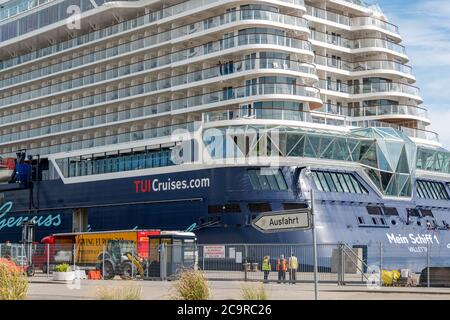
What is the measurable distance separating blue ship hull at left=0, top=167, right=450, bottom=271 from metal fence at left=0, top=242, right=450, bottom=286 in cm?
171

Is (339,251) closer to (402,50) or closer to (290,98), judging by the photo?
(290,98)

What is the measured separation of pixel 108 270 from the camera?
35562 millimetres

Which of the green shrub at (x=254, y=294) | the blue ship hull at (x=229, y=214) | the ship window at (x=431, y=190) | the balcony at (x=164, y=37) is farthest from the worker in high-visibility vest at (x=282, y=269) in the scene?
the ship window at (x=431, y=190)

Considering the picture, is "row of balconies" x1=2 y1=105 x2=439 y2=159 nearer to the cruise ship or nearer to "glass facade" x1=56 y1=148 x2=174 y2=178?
the cruise ship

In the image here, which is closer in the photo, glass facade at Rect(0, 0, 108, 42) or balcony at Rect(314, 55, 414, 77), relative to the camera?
balcony at Rect(314, 55, 414, 77)

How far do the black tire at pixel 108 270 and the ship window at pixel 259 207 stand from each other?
8.69m

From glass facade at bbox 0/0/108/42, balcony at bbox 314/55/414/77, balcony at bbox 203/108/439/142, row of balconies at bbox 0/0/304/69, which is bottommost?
balcony at bbox 203/108/439/142

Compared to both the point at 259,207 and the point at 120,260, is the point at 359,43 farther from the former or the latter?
the point at 120,260

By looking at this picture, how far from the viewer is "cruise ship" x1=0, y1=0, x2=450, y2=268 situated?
4162 cm

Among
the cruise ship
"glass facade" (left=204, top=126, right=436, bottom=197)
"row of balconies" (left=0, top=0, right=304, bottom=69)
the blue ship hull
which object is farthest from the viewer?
"row of balconies" (left=0, top=0, right=304, bottom=69)

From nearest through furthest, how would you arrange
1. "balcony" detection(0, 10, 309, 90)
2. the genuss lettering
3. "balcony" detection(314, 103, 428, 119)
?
"balcony" detection(0, 10, 309, 90) < "balcony" detection(314, 103, 428, 119) < the genuss lettering

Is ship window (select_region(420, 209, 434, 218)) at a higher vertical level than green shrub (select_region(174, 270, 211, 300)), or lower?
higher

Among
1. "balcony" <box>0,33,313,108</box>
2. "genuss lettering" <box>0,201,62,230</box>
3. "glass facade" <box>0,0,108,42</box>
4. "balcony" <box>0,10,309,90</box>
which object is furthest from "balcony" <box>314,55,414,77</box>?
"genuss lettering" <box>0,201,62,230</box>

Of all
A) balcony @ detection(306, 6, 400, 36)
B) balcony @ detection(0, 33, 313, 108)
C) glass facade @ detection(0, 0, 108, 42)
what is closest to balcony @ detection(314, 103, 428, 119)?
balcony @ detection(306, 6, 400, 36)
